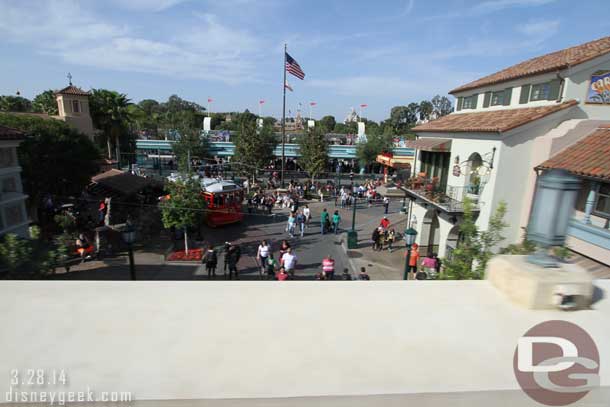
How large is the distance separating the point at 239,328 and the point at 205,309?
13.1 inches


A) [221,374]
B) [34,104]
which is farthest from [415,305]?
[34,104]

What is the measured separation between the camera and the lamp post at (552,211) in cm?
222

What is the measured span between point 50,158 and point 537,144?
23840 mm

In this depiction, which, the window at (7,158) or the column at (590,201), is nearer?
the column at (590,201)

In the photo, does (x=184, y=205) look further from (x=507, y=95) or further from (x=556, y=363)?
(x=507, y=95)

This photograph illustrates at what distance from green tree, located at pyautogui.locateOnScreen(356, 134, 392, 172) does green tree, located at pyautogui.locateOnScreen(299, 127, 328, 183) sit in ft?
25.1

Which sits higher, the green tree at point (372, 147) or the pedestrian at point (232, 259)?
the green tree at point (372, 147)

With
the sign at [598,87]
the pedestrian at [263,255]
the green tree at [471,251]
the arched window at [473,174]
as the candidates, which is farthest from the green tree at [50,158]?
the sign at [598,87]

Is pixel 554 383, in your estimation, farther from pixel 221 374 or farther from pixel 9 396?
pixel 9 396

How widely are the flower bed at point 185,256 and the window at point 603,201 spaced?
1413 cm

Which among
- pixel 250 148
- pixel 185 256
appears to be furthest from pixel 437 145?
pixel 250 148

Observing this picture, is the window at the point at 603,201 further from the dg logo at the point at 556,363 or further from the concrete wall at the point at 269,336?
the dg logo at the point at 556,363

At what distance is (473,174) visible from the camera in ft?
40.9

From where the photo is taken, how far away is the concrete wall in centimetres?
151
